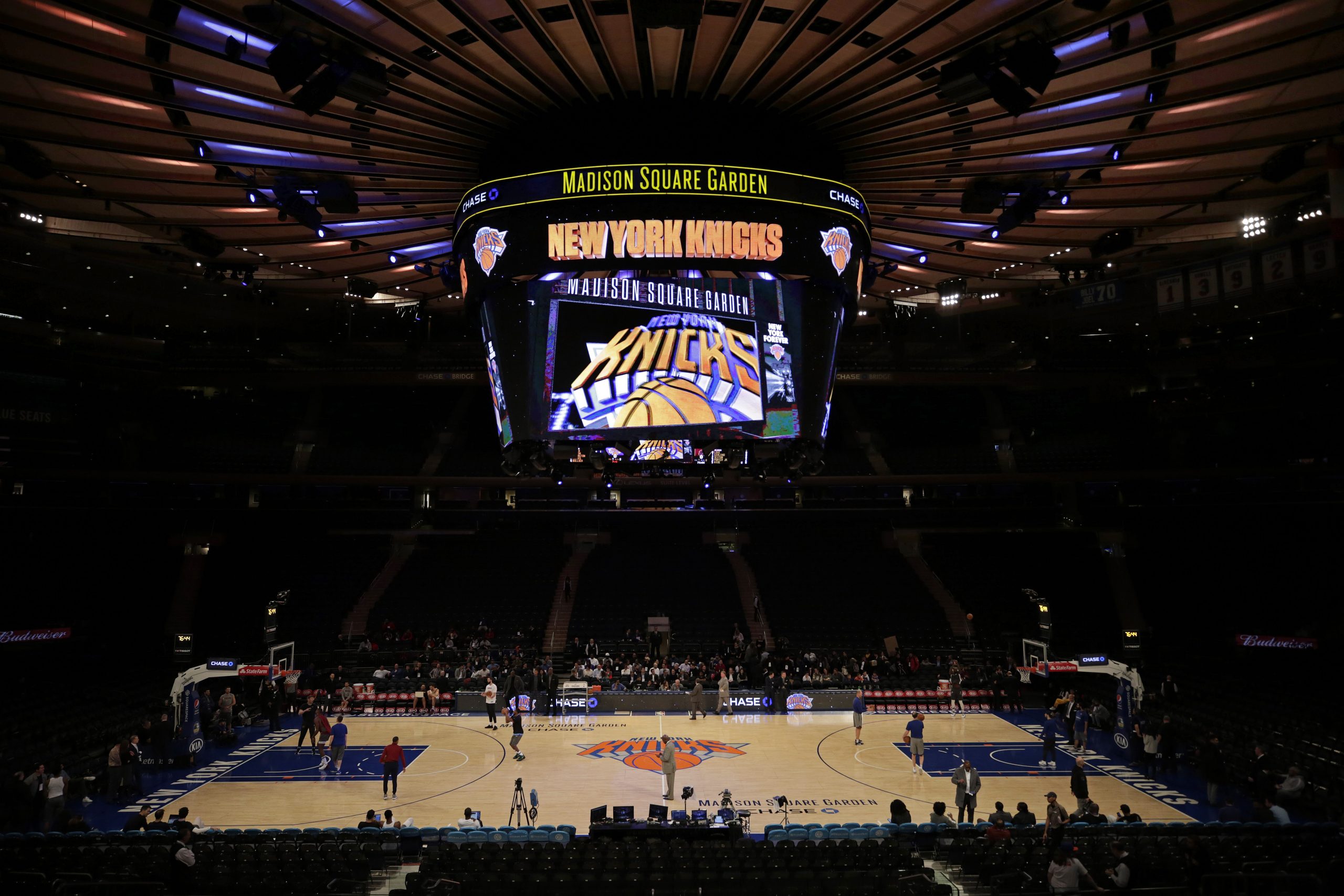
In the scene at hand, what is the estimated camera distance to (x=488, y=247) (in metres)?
15.9

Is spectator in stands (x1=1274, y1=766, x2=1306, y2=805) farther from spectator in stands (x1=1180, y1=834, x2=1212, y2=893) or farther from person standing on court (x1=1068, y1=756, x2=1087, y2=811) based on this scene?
spectator in stands (x1=1180, y1=834, x2=1212, y2=893)

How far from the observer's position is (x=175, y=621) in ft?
119

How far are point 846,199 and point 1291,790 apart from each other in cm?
1476

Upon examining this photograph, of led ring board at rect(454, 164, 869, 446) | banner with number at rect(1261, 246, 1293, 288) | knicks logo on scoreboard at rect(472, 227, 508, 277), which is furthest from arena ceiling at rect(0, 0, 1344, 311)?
banner with number at rect(1261, 246, 1293, 288)

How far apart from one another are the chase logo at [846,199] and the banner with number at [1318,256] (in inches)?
594

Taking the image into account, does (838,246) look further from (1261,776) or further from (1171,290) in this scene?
(1171,290)

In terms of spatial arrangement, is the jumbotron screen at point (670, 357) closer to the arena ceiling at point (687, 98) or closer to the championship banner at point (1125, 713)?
the arena ceiling at point (687, 98)

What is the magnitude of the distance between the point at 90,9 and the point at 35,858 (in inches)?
470

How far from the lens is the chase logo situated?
15.7 m

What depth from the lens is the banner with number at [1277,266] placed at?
936 inches

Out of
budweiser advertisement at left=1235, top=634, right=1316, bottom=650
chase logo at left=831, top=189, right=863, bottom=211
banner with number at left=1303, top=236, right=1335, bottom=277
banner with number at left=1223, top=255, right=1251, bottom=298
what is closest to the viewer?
chase logo at left=831, top=189, right=863, bottom=211

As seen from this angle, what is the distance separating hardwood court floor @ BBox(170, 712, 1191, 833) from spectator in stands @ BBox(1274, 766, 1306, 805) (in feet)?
6.54

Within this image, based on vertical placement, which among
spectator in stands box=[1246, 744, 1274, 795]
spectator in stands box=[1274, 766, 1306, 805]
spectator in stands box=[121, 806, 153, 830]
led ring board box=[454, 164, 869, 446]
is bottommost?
spectator in stands box=[1274, 766, 1306, 805]

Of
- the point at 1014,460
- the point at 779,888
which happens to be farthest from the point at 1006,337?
the point at 779,888
